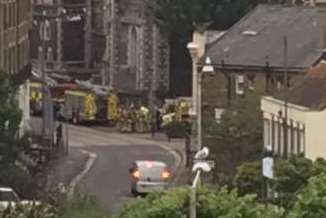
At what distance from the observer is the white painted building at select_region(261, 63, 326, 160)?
52.1 m

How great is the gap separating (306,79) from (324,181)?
2412cm

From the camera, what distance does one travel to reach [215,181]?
56.2 metres

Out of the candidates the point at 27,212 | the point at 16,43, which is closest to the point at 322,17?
the point at 16,43

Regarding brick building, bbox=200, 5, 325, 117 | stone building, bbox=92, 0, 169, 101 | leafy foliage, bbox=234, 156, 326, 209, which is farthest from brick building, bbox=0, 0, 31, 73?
leafy foliage, bbox=234, 156, 326, 209

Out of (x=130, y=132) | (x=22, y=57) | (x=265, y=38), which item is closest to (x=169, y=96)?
(x=130, y=132)

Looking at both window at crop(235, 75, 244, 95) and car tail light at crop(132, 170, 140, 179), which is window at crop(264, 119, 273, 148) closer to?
car tail light at crop(132, 170, 140, 179)

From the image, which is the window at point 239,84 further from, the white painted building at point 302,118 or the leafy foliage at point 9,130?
the white painted building at point 302,118

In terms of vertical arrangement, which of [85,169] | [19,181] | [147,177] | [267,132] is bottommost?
[85,169]

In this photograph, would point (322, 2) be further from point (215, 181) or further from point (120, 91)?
point (120, 91)

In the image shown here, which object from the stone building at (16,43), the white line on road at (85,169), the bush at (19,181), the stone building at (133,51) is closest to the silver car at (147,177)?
the white line on road at (85,169)

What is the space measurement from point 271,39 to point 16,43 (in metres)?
14.8

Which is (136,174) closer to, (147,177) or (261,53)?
(147,177)

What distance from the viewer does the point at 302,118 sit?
5331 cm

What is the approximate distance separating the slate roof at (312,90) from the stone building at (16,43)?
22.8m
